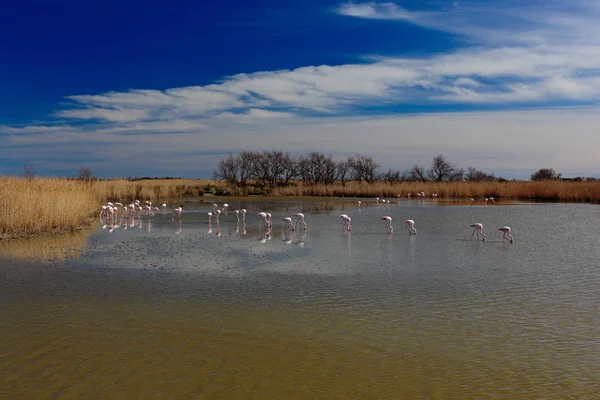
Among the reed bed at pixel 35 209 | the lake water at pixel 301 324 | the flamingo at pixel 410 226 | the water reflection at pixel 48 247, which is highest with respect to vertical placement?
the reed bed at pixel 35 209

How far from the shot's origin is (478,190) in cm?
4138

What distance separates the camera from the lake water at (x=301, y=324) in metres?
4.48

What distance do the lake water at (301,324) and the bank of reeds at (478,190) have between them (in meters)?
27.7

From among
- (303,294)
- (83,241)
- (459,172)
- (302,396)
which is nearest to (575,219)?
(303,294)

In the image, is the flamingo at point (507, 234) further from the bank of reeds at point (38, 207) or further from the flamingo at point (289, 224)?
the bank of reeds at point (38, 207)

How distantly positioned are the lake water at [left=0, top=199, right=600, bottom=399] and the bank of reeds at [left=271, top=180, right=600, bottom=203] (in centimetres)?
2771

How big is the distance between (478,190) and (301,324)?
38.2m

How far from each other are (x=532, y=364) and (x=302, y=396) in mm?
2291

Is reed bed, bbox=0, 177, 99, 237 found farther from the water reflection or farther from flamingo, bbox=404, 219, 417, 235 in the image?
flamingo, bbox=404, 219, 417, 235

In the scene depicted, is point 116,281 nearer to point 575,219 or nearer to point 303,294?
point 303,294

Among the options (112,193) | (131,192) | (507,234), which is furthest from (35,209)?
(131,192)

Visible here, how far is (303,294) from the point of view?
762 cm

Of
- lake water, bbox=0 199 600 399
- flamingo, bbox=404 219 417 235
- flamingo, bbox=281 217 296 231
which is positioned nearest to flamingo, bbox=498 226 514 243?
lake water, bbox=0 199 600 399

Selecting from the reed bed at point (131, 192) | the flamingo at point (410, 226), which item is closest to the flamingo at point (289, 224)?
the flamingo at point (410, 226)
